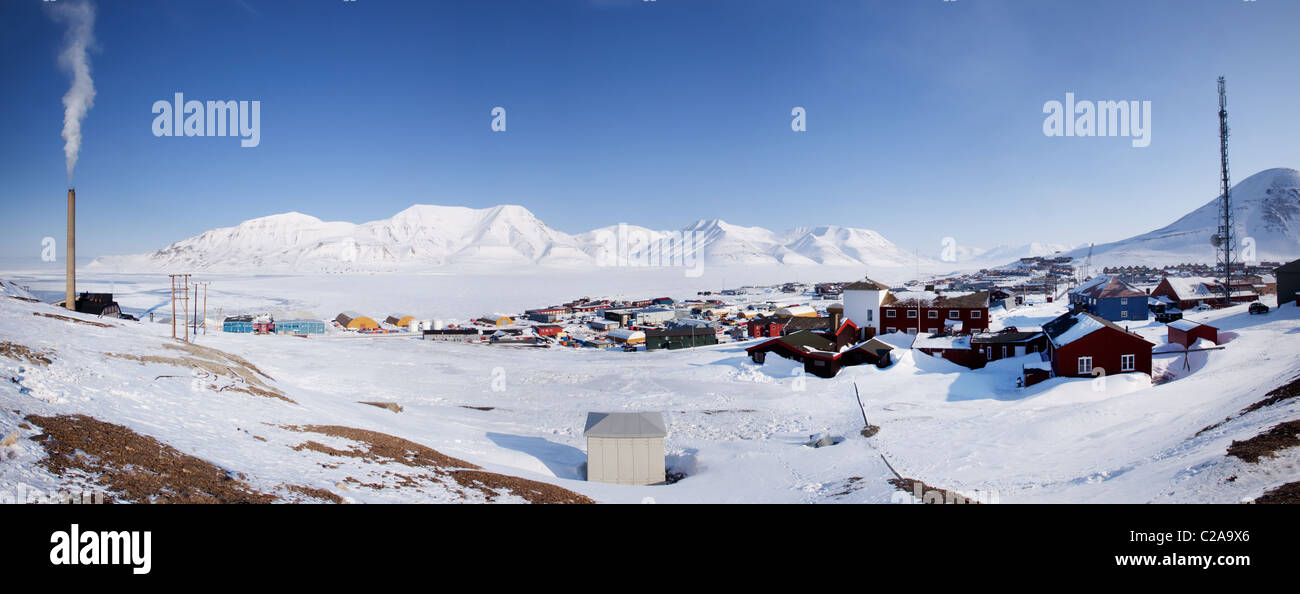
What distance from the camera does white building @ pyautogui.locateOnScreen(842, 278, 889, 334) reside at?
4025 cm

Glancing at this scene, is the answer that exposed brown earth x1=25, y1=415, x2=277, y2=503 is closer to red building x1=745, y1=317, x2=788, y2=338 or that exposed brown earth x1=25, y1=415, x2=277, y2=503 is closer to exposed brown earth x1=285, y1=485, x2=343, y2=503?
exposed brown earth x1=285, y1=485, x2=343, y2=503

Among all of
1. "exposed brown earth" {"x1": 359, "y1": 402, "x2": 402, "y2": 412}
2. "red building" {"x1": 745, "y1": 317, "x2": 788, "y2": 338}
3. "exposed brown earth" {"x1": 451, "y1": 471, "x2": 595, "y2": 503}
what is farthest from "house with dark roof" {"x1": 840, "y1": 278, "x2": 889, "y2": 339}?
"exposed brown earth" {"x1": 451, "y1": 471, "x2": 595, "y2": 503}

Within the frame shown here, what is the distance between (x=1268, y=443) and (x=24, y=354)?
2373 cm

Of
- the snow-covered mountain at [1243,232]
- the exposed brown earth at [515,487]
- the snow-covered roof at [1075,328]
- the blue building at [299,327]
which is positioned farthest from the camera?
the snow-covered mountain at [1243,232]

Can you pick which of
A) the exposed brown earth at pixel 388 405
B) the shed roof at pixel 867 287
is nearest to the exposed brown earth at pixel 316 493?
the exposed brown earth at pixel 388 405

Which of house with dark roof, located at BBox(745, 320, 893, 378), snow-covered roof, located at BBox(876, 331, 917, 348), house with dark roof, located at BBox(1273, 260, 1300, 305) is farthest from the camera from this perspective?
snow-covered roof, located at BBox(876, 331, 917, 348)

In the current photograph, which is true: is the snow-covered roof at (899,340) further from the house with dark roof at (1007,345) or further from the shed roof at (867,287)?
the shed roof at (867,287)

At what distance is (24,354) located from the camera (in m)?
11.5

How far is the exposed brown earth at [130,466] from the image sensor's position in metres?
6.73

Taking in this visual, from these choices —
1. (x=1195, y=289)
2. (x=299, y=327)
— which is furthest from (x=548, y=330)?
(x=1195, y=289)

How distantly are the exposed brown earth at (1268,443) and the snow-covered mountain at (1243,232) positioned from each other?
19118 centimetres

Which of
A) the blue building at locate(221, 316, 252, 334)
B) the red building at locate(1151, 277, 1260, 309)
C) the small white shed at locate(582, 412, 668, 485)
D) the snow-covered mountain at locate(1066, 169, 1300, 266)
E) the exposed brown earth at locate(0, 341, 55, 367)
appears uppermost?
the snow-covered mountain at locate(1066, 169, 1300, 266)

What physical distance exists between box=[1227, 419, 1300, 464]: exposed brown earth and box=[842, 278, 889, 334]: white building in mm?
30197
